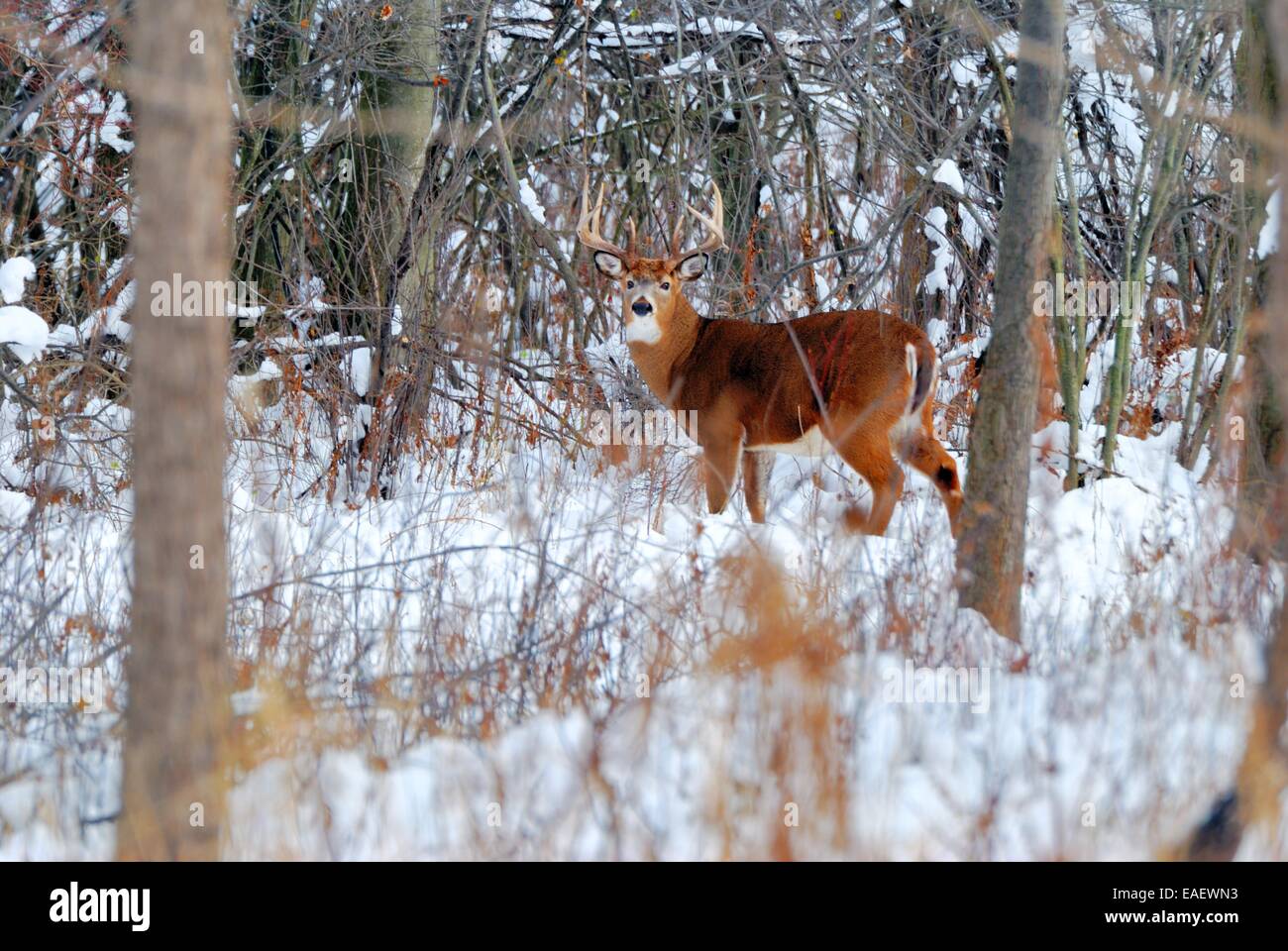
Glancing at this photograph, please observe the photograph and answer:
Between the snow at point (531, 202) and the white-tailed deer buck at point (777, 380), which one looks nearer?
the white-tailed deer buck at point (777, 380)

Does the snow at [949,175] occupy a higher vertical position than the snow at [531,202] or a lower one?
lower

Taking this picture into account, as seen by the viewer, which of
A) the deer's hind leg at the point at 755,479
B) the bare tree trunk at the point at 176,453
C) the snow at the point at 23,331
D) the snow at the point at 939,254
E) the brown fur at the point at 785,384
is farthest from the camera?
the snow at the point at 939,254

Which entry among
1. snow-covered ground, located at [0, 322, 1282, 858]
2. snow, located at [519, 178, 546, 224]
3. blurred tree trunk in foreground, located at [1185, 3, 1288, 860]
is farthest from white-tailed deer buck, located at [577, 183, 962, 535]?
blurred tree trunk in foreground, located at [1185, 3, 1288, 860]

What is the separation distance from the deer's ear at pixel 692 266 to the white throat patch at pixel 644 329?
1.01 ft

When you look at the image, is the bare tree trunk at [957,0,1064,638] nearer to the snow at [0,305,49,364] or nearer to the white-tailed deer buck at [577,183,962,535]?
the white-tailed deer buck at [577,183,962,535]

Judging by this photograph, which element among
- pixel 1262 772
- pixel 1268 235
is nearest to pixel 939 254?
pixel 1268 235

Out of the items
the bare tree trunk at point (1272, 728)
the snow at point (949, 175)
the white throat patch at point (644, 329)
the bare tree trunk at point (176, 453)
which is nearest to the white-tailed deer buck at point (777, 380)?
the white throat patch at point (644, 329)

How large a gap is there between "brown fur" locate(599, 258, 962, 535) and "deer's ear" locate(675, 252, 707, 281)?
34 mm

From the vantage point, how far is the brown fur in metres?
7.25

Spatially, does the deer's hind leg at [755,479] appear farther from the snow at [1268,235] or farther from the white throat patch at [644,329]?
the snow at [1268,235]

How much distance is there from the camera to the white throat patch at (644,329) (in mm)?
8336

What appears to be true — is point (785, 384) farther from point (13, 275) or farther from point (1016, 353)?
point (13, 275)

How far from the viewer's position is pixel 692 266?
8.35m

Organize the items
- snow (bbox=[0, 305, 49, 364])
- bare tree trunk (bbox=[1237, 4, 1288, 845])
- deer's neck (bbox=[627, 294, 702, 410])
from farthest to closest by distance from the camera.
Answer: deer's neck (bbox=[627, 294, 702, 410]) → snow (bbox=[0, 305, 49, 364]) → bare tree trunk (bbox=[1237, 4, 1288, 845])
